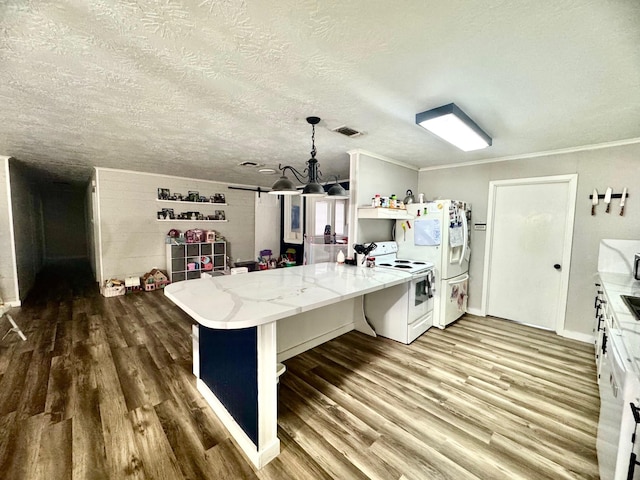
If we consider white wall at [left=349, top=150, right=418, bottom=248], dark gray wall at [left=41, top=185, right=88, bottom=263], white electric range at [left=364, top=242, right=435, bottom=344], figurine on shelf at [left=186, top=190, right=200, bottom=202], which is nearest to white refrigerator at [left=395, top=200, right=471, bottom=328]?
white electric range at [left=364, top=242, right=435, bottom=344]

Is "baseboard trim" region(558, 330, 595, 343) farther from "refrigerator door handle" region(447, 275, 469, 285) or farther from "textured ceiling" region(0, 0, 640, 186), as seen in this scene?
"textured ceiling" region(0, 0, 640, 186)

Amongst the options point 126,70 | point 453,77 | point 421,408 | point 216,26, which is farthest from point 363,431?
point 126,70

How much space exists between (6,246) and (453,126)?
6011 millimetres

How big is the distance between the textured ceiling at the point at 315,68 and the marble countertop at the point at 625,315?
1.41 meters

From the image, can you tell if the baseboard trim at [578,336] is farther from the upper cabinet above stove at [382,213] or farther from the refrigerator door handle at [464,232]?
the upper cabinet above stove at [382,213]

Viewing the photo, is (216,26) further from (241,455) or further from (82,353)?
(82,353)

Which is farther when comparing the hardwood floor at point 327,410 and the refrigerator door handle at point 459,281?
the refrigerator door handle at point 459,281

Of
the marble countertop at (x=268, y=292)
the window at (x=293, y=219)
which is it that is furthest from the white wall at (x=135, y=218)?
the marble countertop at (x=268, y=292)

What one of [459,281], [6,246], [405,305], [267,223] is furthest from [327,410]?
[267,223]

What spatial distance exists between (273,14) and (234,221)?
5.71m

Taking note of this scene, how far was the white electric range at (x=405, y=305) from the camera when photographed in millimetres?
2953

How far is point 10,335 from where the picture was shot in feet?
9.80

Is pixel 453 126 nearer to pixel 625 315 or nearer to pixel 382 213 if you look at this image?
pixel 382 213

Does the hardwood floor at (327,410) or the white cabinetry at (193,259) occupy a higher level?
the white cabinetry at (193,259)
